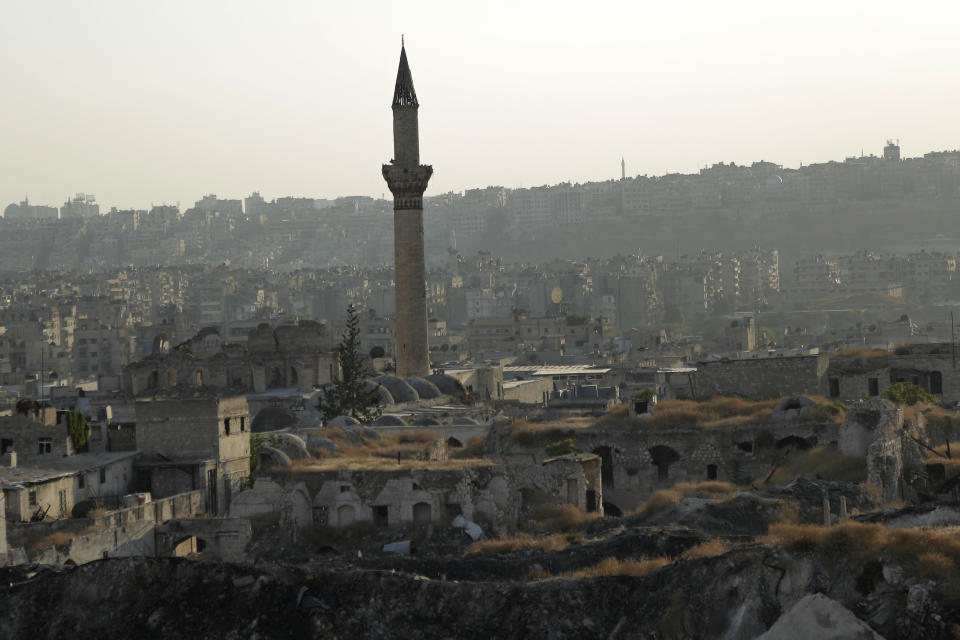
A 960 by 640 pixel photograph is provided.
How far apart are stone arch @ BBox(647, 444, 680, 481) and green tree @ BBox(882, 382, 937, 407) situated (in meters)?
5.51

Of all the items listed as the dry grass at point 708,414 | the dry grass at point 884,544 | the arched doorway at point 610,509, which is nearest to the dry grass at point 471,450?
the arched doorway at point 610,509

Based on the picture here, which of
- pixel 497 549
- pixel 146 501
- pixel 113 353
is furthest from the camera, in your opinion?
pixel 113 353

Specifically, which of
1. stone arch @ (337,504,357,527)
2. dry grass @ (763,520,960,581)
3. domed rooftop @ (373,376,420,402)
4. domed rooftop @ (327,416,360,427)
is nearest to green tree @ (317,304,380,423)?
domed rooftop @ (373,376,420,402)

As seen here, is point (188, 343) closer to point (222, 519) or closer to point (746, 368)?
point (746, 368)

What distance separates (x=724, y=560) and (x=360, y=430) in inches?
818

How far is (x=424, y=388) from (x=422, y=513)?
944 inches

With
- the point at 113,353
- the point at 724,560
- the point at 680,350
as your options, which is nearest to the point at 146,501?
the point at 724,560

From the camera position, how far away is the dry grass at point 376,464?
28409 mm

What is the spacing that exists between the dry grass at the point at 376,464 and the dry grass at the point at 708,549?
9.71m

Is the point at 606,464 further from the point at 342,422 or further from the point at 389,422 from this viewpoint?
the point at 389,422

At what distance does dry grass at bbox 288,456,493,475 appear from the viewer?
28409 mm

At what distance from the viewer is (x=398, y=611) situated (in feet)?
53.8

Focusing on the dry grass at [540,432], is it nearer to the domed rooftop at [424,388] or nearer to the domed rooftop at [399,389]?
the domed rooftop at [399,389]

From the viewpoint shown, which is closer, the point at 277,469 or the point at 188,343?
the point at 277,469
